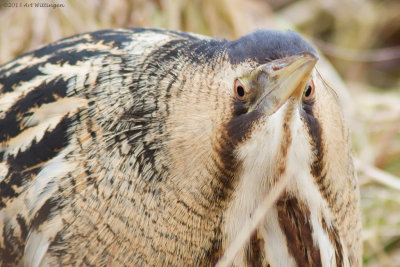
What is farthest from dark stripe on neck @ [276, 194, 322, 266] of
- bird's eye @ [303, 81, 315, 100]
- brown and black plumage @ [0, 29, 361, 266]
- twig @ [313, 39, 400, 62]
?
twig @ [313, 39, 400, 62]

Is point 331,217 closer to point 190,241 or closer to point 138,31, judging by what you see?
point 190,241

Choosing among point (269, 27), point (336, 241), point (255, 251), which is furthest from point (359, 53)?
point (255, 251)

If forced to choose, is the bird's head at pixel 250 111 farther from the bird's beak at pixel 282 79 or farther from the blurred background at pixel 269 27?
the blurred background at pixel 269 27

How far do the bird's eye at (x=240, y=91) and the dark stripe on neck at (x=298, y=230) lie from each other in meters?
0.19

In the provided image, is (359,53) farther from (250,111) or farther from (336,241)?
(250,111)

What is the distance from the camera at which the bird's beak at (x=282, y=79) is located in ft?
3.26

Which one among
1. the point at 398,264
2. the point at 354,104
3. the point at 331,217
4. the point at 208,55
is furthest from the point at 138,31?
the point at 354,104

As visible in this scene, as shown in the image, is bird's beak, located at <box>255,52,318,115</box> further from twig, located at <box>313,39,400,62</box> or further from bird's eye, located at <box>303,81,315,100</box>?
Answer: twig, located at <box>313,39,400,62</box>

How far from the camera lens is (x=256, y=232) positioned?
118 cm

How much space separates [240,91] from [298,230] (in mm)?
281

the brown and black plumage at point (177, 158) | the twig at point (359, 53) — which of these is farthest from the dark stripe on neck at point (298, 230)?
the twig at point (359, 53)

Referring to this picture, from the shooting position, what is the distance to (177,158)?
1.13 m

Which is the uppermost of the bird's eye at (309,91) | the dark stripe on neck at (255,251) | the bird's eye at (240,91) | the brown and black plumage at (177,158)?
the bird's eye at (309,91)

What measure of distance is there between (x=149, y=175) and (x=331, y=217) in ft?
1.10
